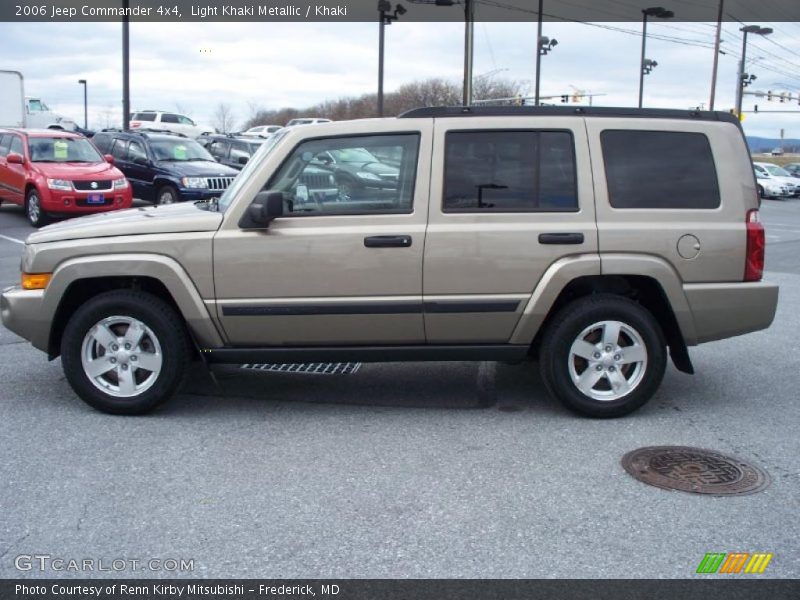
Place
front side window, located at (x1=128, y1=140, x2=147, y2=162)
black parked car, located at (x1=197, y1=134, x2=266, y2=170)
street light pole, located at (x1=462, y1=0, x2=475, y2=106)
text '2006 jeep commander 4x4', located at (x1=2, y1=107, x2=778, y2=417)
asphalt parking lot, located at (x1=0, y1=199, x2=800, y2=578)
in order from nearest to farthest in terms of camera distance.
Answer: asphalt parking lot, located at (x1=0, y1=199, x2=800, y2=578) < text '2006 jeep commander 4x4', located at (x1=2, y1=107, x2=778, y2=417) < front side window, located at (x1=128, y1=140, x2=147, y2=162) < street light pole, located at (x1=462, y1=0, x2=475, y2=106) < black parked car, located at (x1=197, y1=134, x2=266, y2=170)

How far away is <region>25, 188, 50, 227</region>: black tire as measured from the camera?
16.4 m

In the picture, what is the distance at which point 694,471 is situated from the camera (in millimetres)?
4656

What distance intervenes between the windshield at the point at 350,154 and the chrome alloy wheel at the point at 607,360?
1773mm

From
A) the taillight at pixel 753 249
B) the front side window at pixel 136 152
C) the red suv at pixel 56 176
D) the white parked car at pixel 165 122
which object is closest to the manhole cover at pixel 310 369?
the taillight at pixel 753 249

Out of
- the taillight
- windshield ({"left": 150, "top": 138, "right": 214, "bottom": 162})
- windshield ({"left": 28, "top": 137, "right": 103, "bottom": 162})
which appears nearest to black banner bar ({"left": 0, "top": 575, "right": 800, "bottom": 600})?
the taillight

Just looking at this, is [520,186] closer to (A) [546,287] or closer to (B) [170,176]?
(A) [546,287]

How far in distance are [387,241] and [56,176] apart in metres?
12.8

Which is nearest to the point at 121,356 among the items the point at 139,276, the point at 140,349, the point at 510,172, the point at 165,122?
the point at 140,349

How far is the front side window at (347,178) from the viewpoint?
5383 mm

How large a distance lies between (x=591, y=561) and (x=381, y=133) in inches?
117

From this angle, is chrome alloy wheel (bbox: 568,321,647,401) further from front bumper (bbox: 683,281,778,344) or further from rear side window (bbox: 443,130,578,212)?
rear side window (bbox: 443,130,578,212)

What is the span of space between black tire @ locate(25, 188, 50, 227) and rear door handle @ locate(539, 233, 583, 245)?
43.9ft

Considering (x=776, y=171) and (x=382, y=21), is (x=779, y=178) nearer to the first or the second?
(x=776, y=171)

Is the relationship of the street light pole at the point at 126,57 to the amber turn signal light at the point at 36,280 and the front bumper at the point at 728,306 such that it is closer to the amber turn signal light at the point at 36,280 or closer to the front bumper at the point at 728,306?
the amber turn signal light at the point at 36,280
